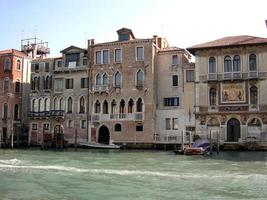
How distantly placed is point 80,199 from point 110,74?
73.0ft

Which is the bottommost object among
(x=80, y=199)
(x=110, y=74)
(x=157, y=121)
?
(x=80, y=199)

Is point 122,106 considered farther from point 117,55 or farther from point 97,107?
point 117,55

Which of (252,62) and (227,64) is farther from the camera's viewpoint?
(227,64)

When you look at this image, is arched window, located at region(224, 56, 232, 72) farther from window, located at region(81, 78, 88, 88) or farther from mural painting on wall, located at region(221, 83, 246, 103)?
window, located at region(81, 78, 88, 88)

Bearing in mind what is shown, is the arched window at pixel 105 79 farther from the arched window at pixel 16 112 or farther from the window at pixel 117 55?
the arched window at pixel 16 112

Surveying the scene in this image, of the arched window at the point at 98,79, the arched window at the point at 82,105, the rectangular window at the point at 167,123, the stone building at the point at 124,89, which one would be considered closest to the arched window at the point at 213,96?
the rectangular window at the point at 167,123

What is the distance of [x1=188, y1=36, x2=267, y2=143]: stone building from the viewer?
90.1 feet

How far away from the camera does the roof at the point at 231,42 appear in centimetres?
2788

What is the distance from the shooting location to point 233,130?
27906 millimetres

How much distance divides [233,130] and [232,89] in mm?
2587

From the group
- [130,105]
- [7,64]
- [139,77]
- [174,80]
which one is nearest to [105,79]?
[139,77]

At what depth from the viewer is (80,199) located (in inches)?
386

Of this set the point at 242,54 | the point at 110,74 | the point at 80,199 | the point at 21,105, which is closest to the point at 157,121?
the point at 110,74

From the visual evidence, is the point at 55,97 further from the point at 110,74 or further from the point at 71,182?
the point at 71,182
